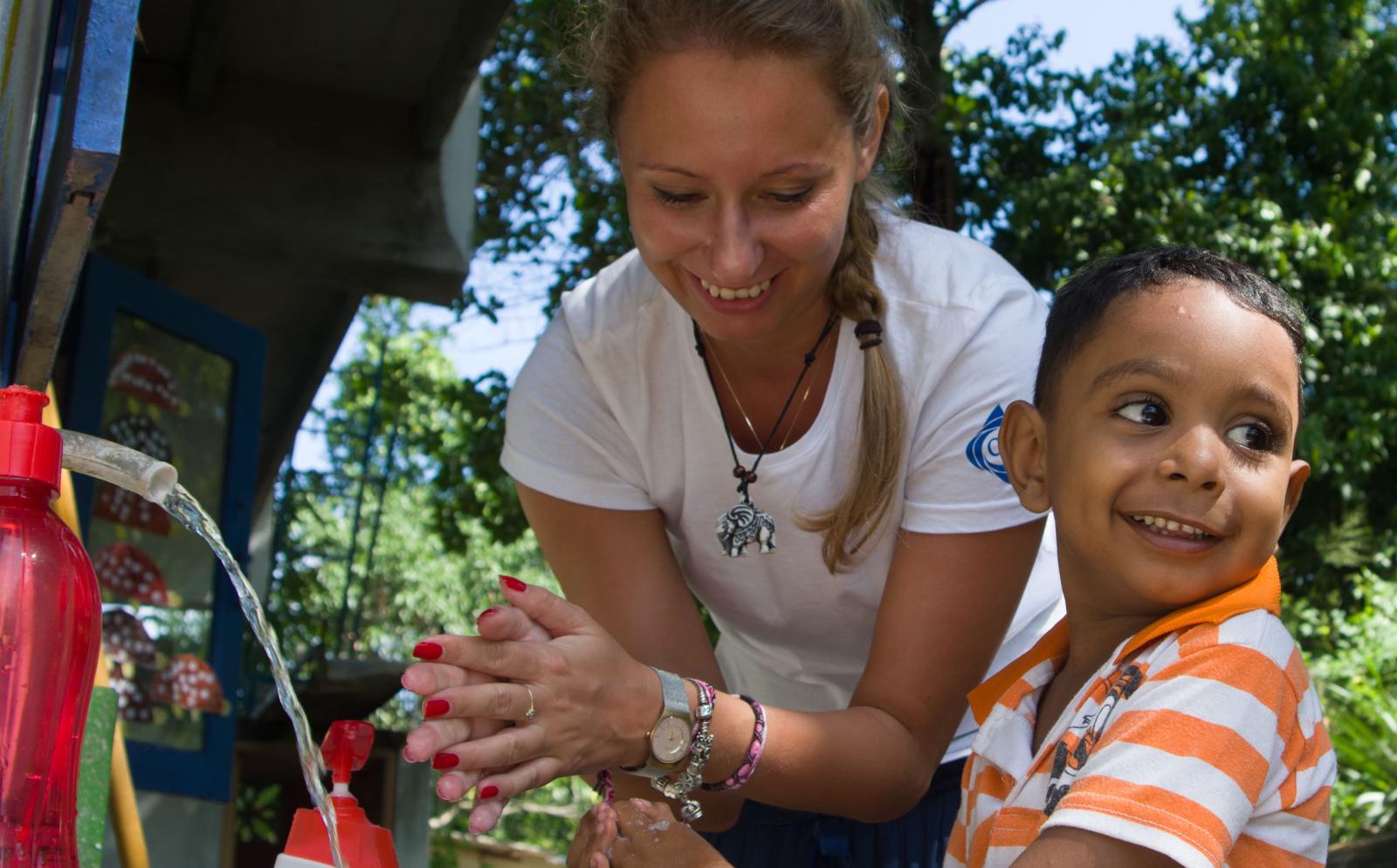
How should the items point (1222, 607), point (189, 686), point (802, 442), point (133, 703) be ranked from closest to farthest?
point (1222, 607)
point (802, 442)
point (133, 703)
point (189, 686)

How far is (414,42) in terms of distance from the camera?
4848 millimetres

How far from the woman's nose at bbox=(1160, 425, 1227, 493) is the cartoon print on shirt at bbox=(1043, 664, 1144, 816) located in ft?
0.60

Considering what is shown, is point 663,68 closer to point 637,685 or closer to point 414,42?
point 637,685

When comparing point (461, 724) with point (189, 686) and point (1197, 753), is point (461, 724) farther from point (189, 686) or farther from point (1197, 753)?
point (189, 686)

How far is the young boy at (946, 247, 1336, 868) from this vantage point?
4.16ft

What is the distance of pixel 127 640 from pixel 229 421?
34.6 inches

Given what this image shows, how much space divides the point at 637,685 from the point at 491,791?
0.23m

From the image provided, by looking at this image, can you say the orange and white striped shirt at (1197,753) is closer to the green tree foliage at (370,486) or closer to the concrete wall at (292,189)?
the concrete wall at (292,189)

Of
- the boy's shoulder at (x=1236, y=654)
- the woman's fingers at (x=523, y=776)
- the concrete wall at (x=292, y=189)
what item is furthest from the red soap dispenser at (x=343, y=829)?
the concrete wall at (x=292, y=189)

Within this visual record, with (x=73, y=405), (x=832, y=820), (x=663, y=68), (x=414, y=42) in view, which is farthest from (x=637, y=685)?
(x=414, y=42)

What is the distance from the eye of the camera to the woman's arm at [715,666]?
164 cm

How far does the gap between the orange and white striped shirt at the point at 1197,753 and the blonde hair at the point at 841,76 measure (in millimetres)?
591

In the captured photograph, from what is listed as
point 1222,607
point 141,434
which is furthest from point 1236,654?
point 141,434

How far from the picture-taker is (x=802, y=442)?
2090 mm
